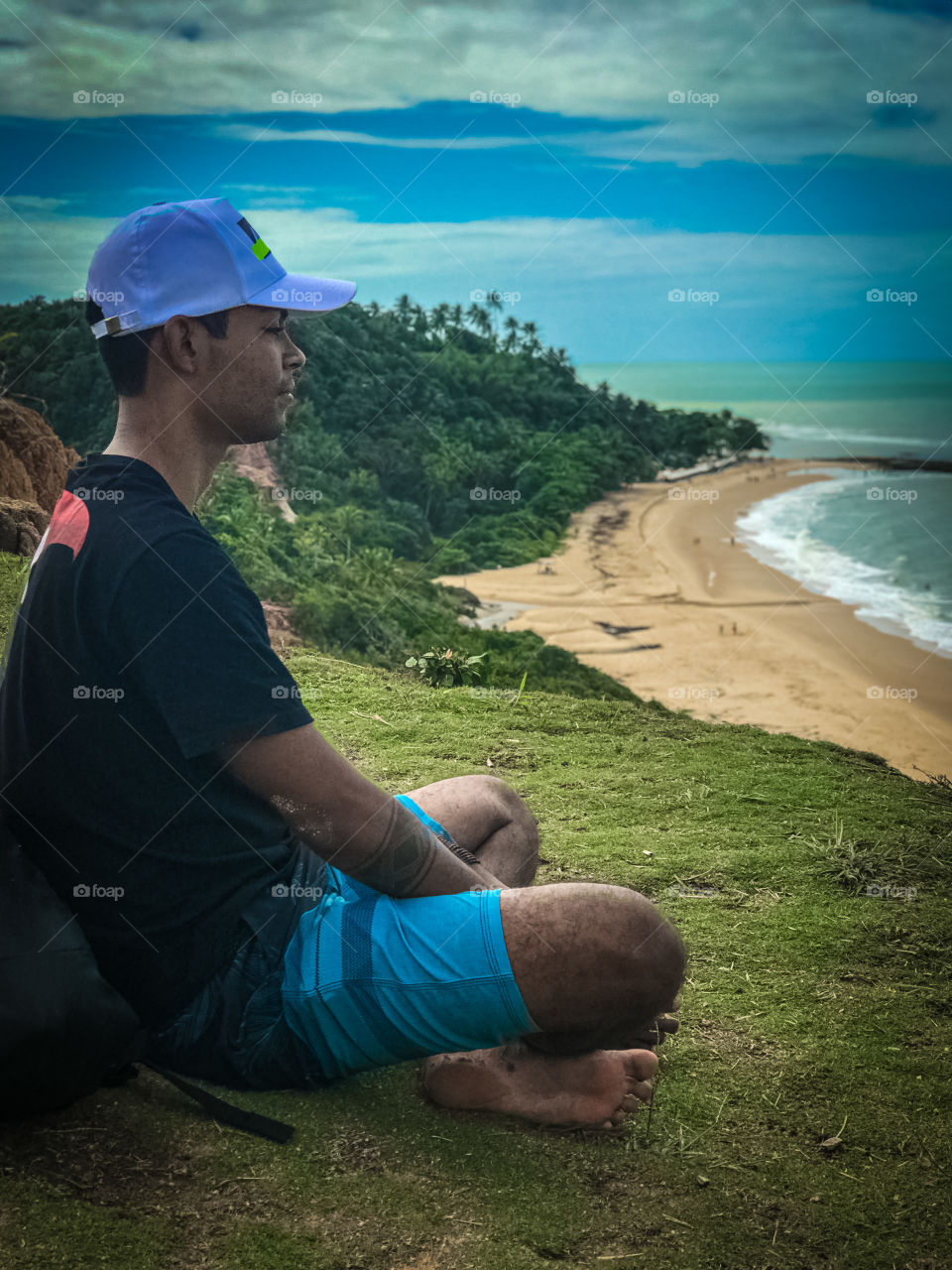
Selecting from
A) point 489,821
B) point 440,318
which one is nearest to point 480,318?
point 440,318

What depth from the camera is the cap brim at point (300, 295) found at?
2004 mm

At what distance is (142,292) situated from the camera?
1936 millimetres

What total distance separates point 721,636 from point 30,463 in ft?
24.9

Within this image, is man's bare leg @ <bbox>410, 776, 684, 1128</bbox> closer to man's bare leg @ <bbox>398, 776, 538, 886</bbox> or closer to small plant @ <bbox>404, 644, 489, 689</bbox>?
man's bare leg @ <bbox>398, 776, 538, 886</bbox>

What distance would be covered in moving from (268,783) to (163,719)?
201mm

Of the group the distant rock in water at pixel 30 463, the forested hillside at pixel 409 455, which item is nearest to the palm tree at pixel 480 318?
the forested hillside at pixel 409 455

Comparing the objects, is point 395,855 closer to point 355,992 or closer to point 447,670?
point 355,992

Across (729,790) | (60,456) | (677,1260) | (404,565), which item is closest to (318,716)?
(729,790)

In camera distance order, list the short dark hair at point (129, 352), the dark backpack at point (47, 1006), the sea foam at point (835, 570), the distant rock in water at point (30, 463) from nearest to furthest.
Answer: the dark backpack at point (47, 1006)
the short dark hair at point (129, 352)
the distant rock in water at point (30, 463)
the sea foam at point (835, 570)

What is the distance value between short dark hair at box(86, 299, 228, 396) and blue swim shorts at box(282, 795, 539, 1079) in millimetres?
1030

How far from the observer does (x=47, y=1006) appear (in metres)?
1.70

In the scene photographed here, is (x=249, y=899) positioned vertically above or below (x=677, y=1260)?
above

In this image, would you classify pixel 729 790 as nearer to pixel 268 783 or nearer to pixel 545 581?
pixel 268 783

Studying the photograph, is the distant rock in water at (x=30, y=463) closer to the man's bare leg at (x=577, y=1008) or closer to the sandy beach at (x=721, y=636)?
the sandy beach at (x=721, y=636)
